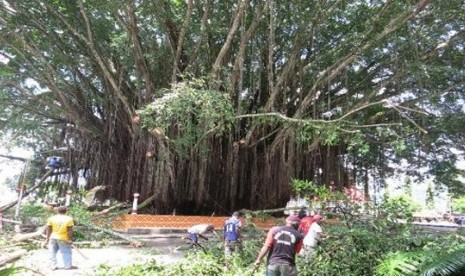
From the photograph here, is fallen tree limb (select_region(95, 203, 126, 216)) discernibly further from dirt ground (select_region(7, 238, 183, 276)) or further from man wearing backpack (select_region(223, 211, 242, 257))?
man wearing backpack (select_region(223, 211, 242, 257))

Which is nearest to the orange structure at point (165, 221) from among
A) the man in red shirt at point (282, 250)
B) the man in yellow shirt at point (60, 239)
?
the man in yellow shirt at point (60, 239)

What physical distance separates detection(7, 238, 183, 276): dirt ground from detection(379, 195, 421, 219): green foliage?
2535 mm

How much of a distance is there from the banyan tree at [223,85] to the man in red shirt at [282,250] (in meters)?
3.09

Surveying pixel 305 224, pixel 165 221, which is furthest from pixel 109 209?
pixel 305 224

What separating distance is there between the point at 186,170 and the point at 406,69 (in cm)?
450

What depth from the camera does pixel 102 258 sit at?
5.99m

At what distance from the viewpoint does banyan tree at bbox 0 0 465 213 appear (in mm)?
7551

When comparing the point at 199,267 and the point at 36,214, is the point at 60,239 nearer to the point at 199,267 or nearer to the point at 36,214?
the point at 199,267

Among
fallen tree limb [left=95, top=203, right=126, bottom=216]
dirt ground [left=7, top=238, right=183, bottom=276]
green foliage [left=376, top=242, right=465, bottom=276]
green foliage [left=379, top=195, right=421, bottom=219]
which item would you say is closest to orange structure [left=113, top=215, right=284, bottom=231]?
fallen tree limb [left=95, top=203, right=126, bottom=216]

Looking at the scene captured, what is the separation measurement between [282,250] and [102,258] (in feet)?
10.1

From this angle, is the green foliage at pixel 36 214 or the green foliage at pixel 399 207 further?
the green foliage at pixel 36 214

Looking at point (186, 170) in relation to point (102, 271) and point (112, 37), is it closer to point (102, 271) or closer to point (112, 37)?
point (112, 37)

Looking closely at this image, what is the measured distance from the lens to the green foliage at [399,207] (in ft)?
17.1

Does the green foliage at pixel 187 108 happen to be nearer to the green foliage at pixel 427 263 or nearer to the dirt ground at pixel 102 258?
the dirt ground at pixel 102 258
